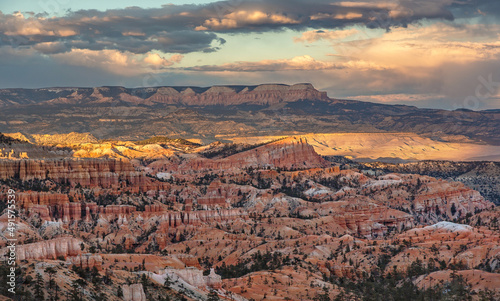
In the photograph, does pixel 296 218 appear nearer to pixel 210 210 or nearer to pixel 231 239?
pixel 210 210

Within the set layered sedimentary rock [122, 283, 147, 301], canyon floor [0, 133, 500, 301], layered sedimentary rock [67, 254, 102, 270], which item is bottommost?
canyon floor [0, 133, 500, 301]

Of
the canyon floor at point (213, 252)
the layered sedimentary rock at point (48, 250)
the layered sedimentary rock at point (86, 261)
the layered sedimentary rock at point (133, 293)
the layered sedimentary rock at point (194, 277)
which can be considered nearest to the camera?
the layered sedimentary rock at point (133, 293)

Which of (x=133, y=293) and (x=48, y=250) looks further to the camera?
(x=48, y=250)

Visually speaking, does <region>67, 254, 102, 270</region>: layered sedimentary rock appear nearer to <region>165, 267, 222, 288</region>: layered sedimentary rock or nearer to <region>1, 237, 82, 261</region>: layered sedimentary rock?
<region>1, 237, 82, 261</region>: layered sedimentary rock

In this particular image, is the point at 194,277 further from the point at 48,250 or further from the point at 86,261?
the point at 48,250

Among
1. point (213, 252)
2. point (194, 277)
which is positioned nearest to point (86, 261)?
point (194, 277)

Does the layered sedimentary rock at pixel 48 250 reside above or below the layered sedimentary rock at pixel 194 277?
above

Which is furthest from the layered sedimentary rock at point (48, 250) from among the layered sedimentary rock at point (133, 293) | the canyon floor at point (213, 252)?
the layered sedimentary rock at point (133, 293)

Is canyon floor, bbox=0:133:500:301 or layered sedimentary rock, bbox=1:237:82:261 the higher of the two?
layered sedimentary rock, bbox=1:237:82:261

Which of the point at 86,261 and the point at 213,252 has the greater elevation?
the point at 86,261

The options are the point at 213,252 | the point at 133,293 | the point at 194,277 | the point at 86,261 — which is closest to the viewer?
the point at 133,293

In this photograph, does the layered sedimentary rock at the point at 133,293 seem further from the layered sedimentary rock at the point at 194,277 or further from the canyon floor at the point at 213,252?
the layered sedimentary rock at the point at 194,277

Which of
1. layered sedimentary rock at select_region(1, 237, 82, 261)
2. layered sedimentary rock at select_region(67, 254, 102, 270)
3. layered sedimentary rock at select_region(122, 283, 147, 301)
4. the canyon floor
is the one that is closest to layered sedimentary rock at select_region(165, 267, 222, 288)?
the canyon floor

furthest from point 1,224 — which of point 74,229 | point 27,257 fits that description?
point 27,257
